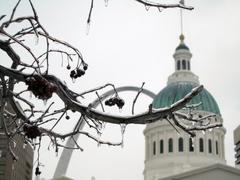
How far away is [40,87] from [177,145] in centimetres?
6836

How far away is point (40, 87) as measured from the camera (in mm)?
4410

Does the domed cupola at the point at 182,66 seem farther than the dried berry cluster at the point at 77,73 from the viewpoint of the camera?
Yes

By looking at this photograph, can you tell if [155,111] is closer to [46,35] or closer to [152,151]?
[46,35]

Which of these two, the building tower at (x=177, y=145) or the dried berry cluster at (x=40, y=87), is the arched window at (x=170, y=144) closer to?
the building tower at (x=177, y=145)

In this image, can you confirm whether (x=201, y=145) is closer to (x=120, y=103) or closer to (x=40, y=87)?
(x=120, y=103)

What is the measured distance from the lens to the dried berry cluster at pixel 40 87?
4.39 metres

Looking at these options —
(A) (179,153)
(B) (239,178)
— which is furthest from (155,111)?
(A) (179,153)

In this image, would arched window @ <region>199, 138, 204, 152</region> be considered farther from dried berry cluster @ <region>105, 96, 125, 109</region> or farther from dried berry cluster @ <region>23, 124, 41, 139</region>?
dried berry cluster @ <region>23, 124, 41, 139</region>

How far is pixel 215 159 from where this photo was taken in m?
70.8

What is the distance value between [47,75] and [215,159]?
222 feet

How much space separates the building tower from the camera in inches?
2763

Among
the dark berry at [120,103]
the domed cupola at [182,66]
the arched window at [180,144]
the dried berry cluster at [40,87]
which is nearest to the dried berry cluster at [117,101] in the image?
the dark berry at [120,103]

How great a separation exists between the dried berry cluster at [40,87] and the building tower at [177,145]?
63.8 metres

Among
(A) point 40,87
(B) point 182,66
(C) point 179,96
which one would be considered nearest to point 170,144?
(C) point 179,96
